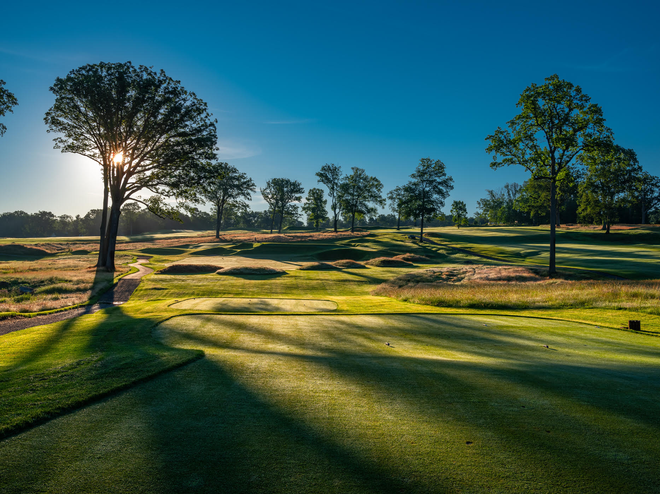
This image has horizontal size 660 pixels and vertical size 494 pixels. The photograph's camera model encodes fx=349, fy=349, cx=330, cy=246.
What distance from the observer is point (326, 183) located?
92875mm

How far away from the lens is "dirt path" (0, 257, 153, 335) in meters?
13.6

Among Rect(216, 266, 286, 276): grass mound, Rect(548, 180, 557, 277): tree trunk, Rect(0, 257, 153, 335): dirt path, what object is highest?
Rect(548, 180, 557, 277): tree trunk

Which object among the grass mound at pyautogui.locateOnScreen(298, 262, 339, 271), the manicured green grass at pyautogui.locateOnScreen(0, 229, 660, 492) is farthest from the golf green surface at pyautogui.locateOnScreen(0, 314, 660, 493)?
the grass mound at pyautogui.locateOnScreen(298, 262, 339, 271)

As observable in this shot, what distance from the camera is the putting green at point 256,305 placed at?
16663 millimetres

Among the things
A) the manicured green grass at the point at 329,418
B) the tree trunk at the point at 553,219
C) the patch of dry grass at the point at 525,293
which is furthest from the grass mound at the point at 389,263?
the manicured green grass at the point at 329,418

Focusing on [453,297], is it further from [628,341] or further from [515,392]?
[515,392]

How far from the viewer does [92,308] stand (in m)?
18.3

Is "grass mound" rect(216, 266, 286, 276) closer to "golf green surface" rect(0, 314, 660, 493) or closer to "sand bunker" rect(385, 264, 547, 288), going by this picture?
"sand bunker" rect(385, 264, 547, 288)

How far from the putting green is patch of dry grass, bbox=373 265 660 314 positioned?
19.4ft

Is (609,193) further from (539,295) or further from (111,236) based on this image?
(111,236)

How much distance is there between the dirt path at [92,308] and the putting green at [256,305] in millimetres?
4540

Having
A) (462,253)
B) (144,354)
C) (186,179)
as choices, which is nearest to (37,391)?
(144,354)

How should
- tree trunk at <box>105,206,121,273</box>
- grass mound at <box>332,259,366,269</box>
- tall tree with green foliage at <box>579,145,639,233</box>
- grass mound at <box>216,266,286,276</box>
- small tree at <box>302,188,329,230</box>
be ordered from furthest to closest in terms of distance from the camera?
small tree at <box>302,188,329,230</box> < tall tree with green foliage at <box>579,145,639,233</box> < grass mound at <box>332,259,366,269</box> < tree trunk at <box>105,206,121,273</box> < grass mound at <box>216,266,286,276</box>

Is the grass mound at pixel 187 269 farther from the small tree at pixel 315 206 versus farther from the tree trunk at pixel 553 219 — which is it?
the small tree at pixel 315 206
